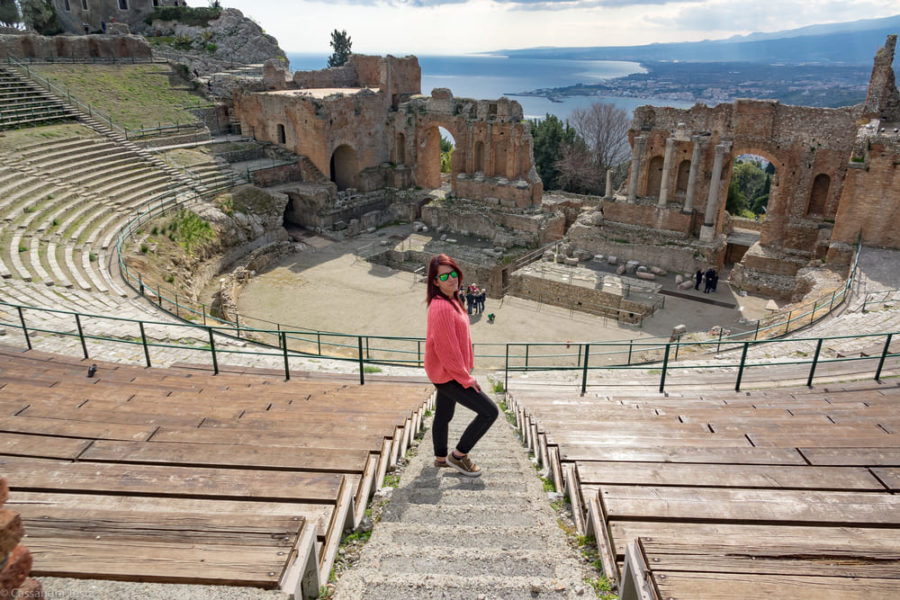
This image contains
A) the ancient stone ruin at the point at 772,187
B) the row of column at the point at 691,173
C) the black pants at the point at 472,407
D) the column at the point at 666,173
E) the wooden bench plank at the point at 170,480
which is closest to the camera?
the wooden bench plank at the point at 170,480

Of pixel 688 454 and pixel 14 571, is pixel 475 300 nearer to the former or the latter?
pixel 688 454

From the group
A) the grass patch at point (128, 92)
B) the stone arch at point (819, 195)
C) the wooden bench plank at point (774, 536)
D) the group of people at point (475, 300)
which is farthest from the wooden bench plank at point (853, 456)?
the grass patch at point (128, 92)

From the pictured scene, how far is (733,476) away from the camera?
4.43 meters

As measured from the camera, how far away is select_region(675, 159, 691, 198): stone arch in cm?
2310

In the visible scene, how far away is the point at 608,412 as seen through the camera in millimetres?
6789

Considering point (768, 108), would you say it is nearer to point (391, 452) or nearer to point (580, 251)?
point (580, 251)

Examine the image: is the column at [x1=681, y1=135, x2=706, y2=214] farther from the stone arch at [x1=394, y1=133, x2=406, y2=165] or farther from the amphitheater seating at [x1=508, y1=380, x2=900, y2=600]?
the amphitheater seating at [x1=508, y1=380, x2=900, y2=600]

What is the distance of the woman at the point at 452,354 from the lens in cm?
536

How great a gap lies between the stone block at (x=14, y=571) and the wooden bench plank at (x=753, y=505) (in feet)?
10.7

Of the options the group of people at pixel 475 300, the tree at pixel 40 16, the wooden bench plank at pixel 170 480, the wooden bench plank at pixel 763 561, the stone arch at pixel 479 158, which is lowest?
the group of people at pixel 475 300

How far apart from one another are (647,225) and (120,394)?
2113 centimetres

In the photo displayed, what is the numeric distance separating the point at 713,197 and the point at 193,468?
21655 millimetres

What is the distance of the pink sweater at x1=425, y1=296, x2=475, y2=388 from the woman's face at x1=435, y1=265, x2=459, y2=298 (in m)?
0.09

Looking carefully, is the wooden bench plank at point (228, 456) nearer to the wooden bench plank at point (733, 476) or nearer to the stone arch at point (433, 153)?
the wooden bench plank at point (733, 476)
